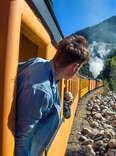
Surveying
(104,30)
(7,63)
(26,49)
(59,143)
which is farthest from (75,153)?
(104,30)

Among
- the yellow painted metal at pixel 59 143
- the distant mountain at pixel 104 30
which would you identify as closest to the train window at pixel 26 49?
the yellow painted metal at pixel 59 143

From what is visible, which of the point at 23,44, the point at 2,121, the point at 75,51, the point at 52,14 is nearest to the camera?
the point at 2,121

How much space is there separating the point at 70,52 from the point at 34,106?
1.66 ft

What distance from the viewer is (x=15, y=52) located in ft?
3.13

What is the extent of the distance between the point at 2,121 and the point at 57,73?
0.55 metres

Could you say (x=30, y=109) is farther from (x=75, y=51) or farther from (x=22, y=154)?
(x=75, y=51)

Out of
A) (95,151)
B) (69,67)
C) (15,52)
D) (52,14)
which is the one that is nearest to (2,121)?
(15,52)

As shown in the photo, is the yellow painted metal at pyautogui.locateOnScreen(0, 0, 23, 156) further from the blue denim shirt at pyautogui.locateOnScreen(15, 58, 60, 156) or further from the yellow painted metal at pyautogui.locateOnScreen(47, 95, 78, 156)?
the yellow painted metal at pyautogui.locateOnScreen(47, 95, 78, 156)

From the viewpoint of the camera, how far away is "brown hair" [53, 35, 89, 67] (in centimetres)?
111

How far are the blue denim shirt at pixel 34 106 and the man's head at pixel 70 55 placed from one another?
81 millimetres

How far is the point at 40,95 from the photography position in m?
0.92

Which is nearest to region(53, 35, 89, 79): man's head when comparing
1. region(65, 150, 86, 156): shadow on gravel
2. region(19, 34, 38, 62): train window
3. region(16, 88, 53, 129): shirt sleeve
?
region(16, 88, 53, 129): shirt sleeve

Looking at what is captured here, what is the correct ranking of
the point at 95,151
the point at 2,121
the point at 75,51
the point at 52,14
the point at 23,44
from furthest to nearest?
Result: the point at 95,151 < the point at 23,44 < the point at 52,14 < the point at 75,51 < the point at 2,121

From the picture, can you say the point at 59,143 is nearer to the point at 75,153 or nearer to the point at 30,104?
the point at 75,153
